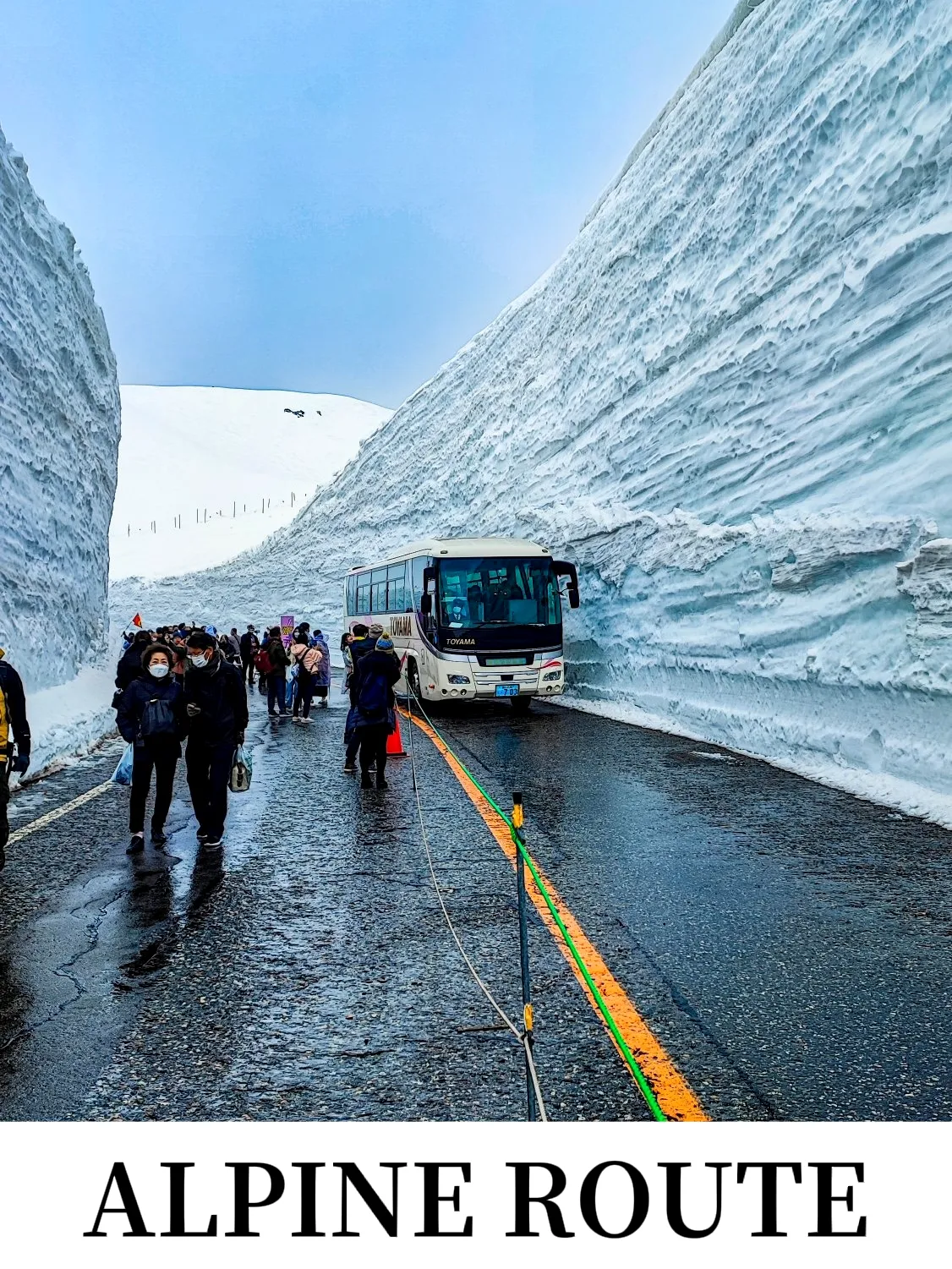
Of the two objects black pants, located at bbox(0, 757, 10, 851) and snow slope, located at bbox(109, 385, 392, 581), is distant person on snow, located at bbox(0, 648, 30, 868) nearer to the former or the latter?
black pants, located at bbox(0, 757, 10, 851)

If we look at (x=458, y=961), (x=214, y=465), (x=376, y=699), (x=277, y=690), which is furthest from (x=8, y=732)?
(x=214, y=465)

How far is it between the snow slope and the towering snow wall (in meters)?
46.6

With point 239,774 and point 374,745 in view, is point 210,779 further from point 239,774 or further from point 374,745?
point 374,745

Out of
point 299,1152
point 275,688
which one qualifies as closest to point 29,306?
point 275,688

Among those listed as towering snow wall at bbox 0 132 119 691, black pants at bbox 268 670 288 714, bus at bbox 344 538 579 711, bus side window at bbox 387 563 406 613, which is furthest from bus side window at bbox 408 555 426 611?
towering snow wall at bbox 0 132 119 691

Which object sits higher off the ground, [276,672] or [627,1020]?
[276,672]

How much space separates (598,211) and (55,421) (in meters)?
19.6

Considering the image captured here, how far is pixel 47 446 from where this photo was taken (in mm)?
19375

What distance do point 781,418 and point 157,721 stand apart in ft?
34.8

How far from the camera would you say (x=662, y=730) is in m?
15.2

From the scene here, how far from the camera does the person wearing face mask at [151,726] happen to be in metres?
7.99

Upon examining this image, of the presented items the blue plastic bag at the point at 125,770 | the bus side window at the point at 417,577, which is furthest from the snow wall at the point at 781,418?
the blue plastic bag at the point at 125,770

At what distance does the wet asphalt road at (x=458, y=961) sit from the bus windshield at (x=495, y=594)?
8802mm

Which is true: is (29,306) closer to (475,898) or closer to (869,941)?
(475,898)
